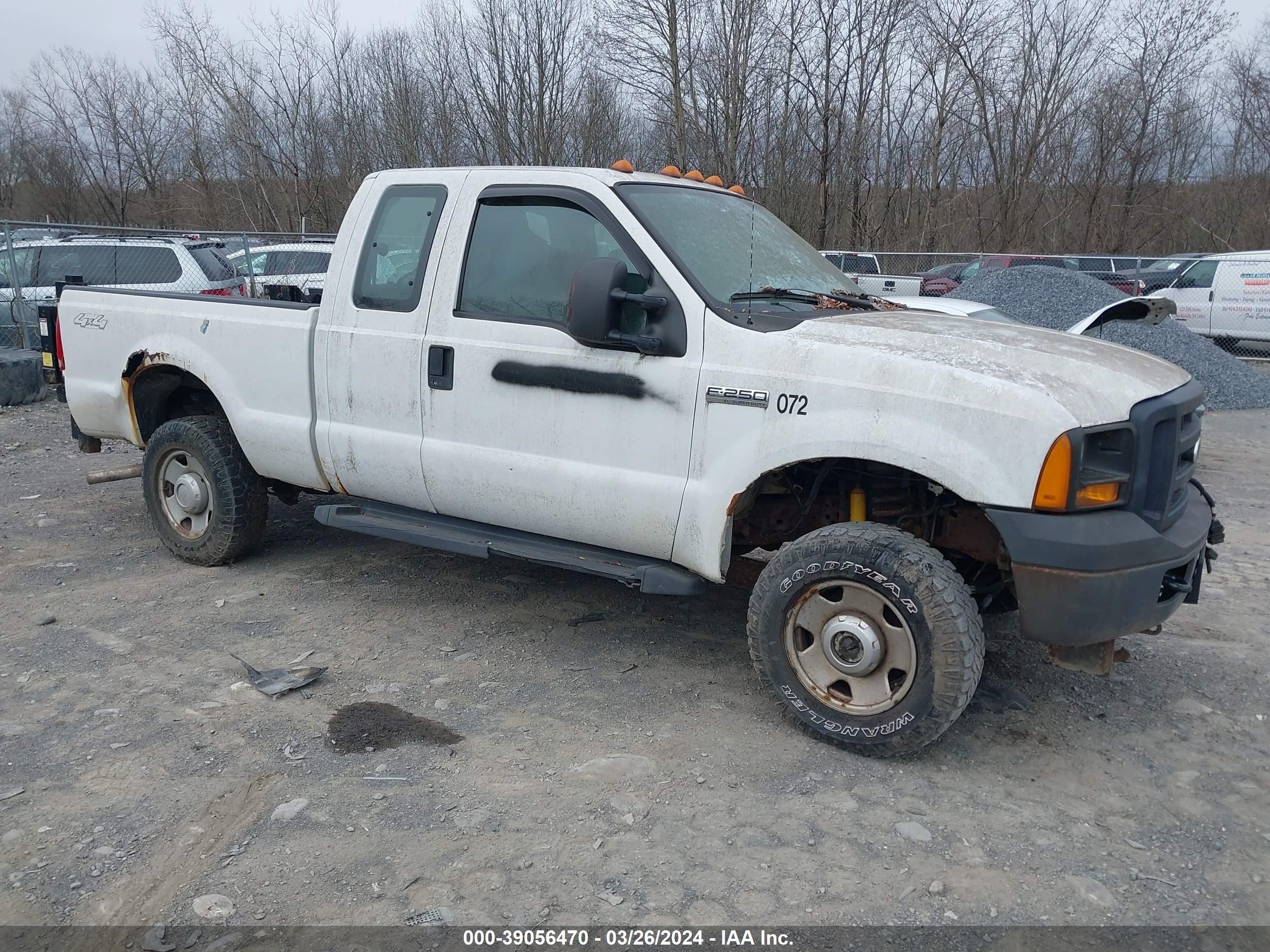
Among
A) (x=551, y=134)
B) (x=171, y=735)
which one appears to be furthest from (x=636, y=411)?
(x=551, y=134)

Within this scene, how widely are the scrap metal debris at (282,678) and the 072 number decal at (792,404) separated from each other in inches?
91.6

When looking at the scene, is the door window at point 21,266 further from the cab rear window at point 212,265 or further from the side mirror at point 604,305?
the side mirror at point 604,305

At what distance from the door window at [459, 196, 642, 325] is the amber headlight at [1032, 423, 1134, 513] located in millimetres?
1901

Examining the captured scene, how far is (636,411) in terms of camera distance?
4035 millimetres

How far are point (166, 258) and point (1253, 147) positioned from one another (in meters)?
29.2

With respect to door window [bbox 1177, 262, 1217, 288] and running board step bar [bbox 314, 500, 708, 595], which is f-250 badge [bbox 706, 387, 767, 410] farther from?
door window [bbox 1177, 262, 1217, 288]

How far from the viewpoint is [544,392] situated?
13.9 ft

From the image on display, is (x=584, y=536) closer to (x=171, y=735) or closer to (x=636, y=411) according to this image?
(x=636, y=411)

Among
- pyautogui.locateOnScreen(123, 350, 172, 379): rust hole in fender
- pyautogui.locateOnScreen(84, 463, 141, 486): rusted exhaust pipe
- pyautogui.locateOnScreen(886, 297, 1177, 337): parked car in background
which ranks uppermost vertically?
pyautogui.locateOnScreen(886, 297, 1177, 337): parked car in background

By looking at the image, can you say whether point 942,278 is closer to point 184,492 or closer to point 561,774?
point 184,492

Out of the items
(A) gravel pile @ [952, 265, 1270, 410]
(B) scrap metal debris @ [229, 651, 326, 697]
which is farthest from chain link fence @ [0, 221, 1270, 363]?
(B) scrap metal debris @ [229, 651, 326, 697]

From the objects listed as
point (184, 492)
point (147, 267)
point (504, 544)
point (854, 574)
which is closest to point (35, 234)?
point (147, 267)

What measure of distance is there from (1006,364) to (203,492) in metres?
4.34

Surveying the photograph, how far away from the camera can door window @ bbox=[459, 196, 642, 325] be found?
14.1ft
